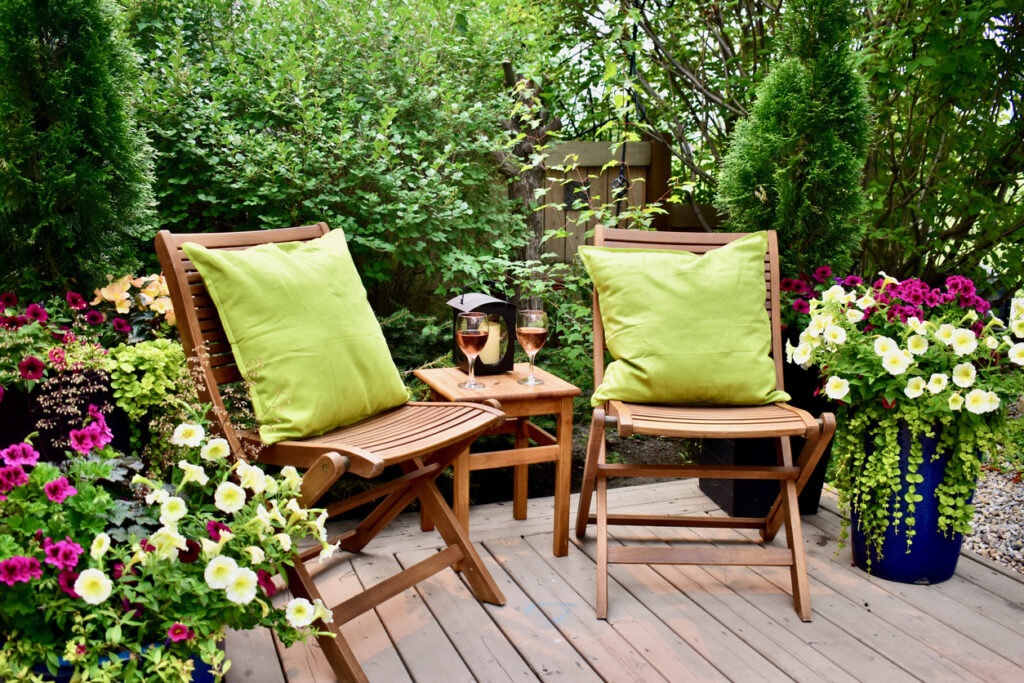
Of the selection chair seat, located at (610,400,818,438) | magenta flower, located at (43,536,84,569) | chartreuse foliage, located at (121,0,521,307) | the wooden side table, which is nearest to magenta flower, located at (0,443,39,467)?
magenta flower, located at (43,536,84,569)

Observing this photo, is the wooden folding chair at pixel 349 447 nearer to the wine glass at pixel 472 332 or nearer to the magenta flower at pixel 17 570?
the wine glass at pixel 472 332

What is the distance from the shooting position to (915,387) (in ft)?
7.22

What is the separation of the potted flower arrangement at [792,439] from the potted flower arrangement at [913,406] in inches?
12.3

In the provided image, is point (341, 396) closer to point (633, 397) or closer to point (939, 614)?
point (633, 397)

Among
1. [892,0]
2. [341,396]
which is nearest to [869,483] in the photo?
[341,396]

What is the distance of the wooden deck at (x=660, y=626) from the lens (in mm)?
1923

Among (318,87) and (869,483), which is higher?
(318,87)

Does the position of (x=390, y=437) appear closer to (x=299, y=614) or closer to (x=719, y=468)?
(x=299, y=614)

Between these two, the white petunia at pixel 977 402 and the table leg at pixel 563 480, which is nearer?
the white petunia at pixel 977 402

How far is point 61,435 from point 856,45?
3717mm

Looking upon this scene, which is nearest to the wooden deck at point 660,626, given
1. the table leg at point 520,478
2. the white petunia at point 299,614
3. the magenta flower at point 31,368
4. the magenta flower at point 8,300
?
the table leg at point 520,478

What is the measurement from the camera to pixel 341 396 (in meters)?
2.12

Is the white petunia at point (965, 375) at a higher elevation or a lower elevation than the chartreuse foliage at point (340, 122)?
lower

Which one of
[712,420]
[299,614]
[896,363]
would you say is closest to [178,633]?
[299,614]
